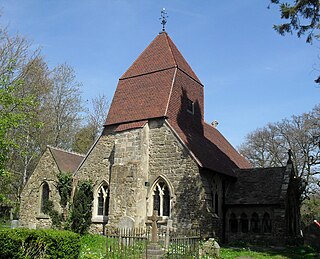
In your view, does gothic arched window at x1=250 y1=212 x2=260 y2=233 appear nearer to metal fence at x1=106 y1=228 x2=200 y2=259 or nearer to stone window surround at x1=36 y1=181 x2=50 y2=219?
metal fence at x1=106 y1=228 x2=200 y2=259

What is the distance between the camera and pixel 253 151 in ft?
153

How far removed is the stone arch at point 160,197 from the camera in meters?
20.4

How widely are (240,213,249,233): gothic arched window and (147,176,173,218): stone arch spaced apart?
14.5ft

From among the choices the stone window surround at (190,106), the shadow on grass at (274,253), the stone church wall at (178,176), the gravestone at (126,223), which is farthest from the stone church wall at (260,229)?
the stone window surround at (190,106)

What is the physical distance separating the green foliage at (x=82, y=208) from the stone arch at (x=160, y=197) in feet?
12.5

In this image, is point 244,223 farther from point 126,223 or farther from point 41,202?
point 41,202

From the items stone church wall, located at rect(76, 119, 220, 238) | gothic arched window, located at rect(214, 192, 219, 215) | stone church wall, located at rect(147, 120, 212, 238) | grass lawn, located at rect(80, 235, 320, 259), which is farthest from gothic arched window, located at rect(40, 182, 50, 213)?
gothic arched window, located at rect(214, 192, 219, 215)

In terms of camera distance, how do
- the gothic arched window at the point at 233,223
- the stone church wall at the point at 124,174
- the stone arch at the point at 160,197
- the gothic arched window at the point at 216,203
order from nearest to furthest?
1. the stone church wall at the point at 124,174
2. the stone arch at the point at 160,197
3. the gothic arched window at the point at 216,203
4. the gothic arched window at the point at 233,223

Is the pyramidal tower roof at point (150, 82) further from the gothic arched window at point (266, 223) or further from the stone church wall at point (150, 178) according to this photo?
the gothic arched window at point (266, 223)

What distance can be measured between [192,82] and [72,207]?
10.8m

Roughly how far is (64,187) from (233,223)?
1040 cm

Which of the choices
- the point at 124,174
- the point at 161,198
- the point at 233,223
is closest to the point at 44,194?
the point at 124,174

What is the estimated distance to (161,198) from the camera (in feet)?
67.7

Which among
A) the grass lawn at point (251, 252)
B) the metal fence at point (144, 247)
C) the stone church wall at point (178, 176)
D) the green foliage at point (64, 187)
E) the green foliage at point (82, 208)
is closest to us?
the metal fence at point (144, 247)
